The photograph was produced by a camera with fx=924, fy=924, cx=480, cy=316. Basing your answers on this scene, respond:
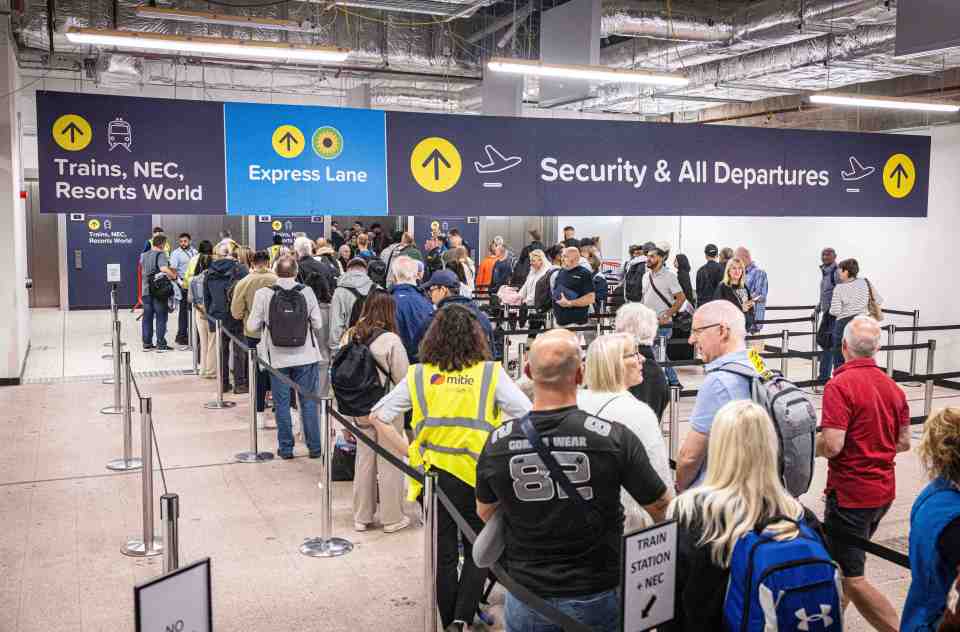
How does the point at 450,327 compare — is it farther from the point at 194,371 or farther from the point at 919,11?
the point at 194,371

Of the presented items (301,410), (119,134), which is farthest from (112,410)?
(119,134)

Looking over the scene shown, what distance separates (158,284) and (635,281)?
7075 mm

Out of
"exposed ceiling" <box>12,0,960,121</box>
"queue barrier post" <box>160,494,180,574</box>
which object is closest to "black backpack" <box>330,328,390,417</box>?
"queue barrier post" <box>160,494,180,574</box>

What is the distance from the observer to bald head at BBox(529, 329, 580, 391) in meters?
2.98

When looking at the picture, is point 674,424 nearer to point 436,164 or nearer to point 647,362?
point 647,362

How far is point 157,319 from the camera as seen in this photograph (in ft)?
46.8

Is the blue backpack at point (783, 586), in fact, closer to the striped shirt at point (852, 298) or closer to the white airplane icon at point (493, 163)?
the white airplane icon at point (493, 163)

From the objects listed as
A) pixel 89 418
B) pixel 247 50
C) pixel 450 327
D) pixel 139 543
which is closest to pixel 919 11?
pixel 450 327

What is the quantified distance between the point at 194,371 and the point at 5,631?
24.9 ft

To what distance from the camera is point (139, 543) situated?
6.06 metres

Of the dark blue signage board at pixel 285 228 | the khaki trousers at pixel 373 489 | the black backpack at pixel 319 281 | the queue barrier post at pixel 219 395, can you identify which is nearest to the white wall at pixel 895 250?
the black backpack at pixel 319 281

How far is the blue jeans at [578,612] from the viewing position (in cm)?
298

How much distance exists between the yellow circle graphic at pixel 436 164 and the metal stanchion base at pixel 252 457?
2926 millimetres

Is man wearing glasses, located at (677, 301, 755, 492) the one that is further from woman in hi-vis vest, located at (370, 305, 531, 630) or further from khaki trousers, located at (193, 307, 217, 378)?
khaki trousers, located at (193, 307, 217, 378)
